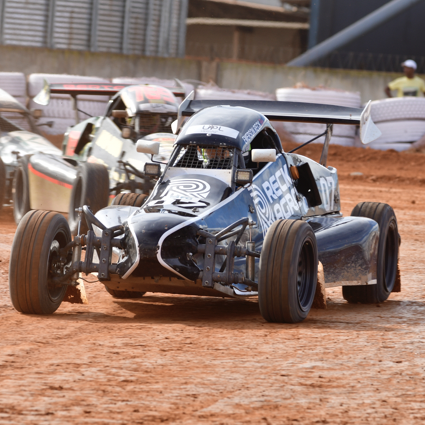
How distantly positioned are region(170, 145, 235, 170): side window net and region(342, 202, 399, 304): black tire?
1.63 meters

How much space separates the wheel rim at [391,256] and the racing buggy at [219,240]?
0.09 m

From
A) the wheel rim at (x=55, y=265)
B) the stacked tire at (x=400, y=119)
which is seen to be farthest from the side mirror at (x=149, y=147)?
the stacked tire at (x=400, y=119)

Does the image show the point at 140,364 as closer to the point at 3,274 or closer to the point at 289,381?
the point at 289,381

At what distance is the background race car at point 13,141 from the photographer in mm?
12553

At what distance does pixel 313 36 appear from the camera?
31250 millimetres

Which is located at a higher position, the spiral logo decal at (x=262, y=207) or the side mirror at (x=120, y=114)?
the side mirror at (x=120, y=114)

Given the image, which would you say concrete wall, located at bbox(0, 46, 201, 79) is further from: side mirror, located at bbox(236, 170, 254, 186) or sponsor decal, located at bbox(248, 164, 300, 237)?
side mirror, located at bbox(236, 170, 254, 186)

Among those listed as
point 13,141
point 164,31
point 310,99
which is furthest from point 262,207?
point 164,31

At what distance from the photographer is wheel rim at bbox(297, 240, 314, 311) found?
6418 millimetres

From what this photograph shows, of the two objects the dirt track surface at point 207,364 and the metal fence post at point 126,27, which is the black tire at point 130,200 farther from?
the metal fence post at point 126,27

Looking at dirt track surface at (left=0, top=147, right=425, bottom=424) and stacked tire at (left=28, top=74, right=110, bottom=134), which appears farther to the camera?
stacked tire at (left=28, top=74, right=110, bottom=134)

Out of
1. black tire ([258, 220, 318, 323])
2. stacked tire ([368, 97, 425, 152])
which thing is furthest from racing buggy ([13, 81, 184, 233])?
stacked tire ([368, 97, 425, 152])

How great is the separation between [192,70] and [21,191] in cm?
1257

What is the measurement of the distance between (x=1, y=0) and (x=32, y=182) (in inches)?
628
